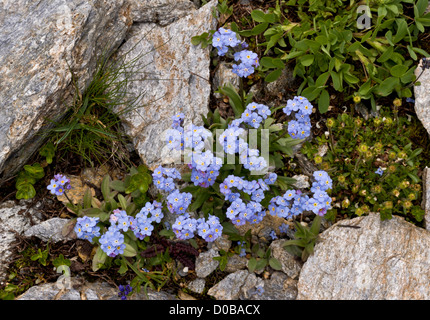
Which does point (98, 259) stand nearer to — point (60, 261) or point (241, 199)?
point (60, 261)

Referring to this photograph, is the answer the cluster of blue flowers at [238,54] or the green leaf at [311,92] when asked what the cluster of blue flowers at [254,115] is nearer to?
the cluster of blue flowers at [238,54]

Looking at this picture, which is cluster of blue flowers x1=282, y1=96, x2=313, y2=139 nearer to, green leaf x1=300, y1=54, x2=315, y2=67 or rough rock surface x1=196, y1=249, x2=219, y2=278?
green leaf x1=300, y1=54, x2=315, y2=67

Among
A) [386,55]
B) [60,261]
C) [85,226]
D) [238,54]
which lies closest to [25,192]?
[60,261]

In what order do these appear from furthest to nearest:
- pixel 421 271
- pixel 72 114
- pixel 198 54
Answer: pixel 198 54, pixel 72 114, pixel 421 271

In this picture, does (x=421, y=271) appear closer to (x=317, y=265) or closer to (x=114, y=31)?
(x=317, y=265)

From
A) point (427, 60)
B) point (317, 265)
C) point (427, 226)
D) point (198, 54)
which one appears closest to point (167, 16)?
point (198, 54)

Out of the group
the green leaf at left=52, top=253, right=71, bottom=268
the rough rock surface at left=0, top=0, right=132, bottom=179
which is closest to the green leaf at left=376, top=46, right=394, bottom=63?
the rough rock surface at left=0, top=0, right=132, bottom=179

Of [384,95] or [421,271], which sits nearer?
[421,271]
